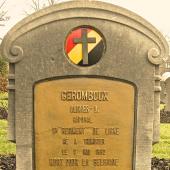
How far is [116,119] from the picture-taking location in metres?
5.27

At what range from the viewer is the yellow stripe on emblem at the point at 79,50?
516cm

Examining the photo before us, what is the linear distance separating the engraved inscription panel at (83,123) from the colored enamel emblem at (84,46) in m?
0.22

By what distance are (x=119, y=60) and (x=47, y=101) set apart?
0.88 meters

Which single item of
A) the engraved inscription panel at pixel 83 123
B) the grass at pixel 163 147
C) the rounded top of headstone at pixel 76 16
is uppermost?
the rounded top of headstone at pixel 76 16

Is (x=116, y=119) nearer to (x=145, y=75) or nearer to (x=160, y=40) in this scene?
(x=145, y=75)

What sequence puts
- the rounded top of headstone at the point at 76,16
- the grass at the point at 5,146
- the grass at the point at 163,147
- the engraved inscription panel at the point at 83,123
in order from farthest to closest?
1. the grass at the point at 163,147
2. the grass at the point at 5,146
3. the engraved inscription panel at the point at 83,123
4. the rounded top of headstone at the point at 76,16

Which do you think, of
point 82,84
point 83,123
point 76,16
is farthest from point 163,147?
point 76,16

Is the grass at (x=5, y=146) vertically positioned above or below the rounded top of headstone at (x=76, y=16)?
below

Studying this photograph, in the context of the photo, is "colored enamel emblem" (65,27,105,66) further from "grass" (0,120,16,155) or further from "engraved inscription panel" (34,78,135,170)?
"grass" (0,120,16,155)

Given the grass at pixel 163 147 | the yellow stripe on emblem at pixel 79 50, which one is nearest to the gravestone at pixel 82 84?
the yellow stripe on emblem at pixel 79 50

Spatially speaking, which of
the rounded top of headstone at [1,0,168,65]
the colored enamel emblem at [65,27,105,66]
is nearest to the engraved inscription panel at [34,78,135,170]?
the colored enamel emblem at [65,27,105,66]

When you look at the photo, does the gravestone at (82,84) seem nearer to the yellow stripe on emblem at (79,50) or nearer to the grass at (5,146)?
the yellow stripe on emblem at (79,50)

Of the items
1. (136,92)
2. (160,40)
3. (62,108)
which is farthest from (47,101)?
(160,40)

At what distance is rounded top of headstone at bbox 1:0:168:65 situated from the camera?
5078 mm
